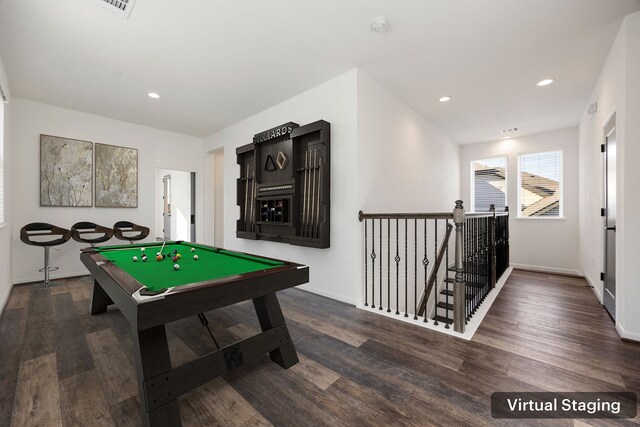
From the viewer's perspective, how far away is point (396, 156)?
4047 millimetres

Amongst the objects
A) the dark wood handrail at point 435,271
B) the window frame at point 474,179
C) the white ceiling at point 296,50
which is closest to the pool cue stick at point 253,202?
the white ceiling at point 296,50

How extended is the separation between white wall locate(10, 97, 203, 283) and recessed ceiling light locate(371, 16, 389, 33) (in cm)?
500

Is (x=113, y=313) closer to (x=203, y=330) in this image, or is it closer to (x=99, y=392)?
(x=203, y=330)

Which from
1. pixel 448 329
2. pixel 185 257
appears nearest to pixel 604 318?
pixel 448 329

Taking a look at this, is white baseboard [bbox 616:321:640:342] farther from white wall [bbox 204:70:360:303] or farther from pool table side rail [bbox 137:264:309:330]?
pool table side rail [bbox 137:264:309:330]

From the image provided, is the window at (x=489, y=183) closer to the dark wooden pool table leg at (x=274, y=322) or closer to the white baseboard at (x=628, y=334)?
the white baseboard at (x=628, y=334)

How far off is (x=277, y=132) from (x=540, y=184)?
5.73 meters

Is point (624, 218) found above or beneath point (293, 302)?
above

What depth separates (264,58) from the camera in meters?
3.01

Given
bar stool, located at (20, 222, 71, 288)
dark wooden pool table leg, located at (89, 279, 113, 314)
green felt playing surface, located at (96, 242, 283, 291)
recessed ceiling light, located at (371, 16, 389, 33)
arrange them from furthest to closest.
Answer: bar stool, located at (20, 222, 71, 288), dark wooden pool table leg, located at (89, 279, 113, 314), recessed ceiling light, located at (371, 16, 389, 33), green felt playing surface, located at (96, 242, 283, 291)

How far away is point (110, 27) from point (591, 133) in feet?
20.4

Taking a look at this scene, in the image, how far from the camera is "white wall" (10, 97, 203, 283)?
4.07 metres

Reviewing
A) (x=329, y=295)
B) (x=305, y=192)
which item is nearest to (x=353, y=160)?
(x=305, y=192)

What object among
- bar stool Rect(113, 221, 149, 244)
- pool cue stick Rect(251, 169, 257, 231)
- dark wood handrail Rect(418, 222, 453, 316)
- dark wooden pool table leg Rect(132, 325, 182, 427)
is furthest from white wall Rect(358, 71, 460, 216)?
bar stool Rect(113, 221, 149, 244)
